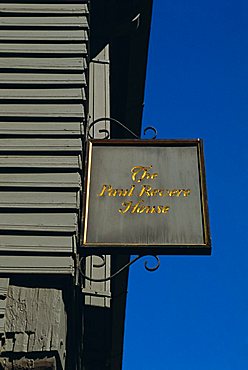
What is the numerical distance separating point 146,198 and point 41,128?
940 millimetres

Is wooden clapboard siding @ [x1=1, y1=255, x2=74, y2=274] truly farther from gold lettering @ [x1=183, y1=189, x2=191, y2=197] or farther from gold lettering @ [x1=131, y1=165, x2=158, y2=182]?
gold lettering @ [x1=183, y1=189, x2=191, y2=197]

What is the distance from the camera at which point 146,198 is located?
4.51m

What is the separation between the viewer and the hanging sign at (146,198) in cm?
423

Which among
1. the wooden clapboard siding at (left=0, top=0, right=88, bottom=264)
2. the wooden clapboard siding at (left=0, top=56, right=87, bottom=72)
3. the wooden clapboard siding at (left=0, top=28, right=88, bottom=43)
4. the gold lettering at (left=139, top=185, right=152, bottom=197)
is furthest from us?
the wooden clapboard siding at (left=0, top=28, right=88, bottom=43)

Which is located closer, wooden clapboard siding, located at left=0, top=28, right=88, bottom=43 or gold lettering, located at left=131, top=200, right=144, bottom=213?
gold lettering, located at left=131, top=200, right=144, bottom=213

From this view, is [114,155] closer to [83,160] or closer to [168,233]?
[83,160]

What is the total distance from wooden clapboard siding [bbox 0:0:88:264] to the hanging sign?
0.25 m

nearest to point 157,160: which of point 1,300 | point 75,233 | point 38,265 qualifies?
point 75,233

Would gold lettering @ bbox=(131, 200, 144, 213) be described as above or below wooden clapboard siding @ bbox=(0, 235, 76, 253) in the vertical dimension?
above

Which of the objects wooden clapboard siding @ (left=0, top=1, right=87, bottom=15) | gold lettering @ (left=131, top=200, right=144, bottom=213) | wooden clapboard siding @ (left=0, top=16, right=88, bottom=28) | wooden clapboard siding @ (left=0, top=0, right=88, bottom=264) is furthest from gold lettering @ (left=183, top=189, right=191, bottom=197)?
wooden clapboard siding @ (left=0, top=1, right=87, bottom=15)

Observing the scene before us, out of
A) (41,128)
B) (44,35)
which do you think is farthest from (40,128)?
(44,35)

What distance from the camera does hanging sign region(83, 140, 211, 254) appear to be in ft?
13.9

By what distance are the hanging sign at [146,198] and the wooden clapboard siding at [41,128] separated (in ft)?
0.81

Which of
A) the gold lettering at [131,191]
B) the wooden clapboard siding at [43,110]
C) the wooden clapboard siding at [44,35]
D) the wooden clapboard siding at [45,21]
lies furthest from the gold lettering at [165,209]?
the wooden clapboard siding at [45,21]
